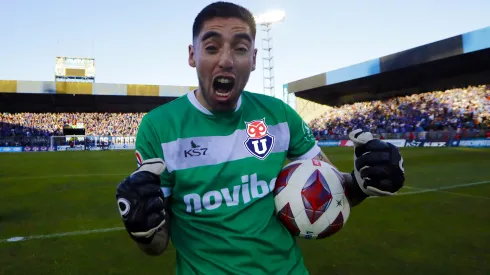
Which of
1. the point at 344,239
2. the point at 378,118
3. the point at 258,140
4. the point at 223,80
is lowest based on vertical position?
the point at 344,239

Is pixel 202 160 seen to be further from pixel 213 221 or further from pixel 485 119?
pixel 485 119

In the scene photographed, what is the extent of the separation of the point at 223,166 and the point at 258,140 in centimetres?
27

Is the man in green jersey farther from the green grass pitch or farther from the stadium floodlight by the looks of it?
the stadium floodlight

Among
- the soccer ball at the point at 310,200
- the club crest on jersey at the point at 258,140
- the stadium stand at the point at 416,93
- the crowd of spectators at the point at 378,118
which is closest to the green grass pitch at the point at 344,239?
the soccer ball at the point at 310,200

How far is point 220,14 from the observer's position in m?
1.81

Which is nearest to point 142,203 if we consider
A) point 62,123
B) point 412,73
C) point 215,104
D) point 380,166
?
point 215,104

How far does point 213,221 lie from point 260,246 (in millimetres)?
260

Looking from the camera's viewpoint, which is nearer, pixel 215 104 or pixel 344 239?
pixel 215 104

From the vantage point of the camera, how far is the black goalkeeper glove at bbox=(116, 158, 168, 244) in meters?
1.42

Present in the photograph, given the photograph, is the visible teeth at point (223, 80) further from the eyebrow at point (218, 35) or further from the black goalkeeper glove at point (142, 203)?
the black goalkeeper glove at point (142, 203)

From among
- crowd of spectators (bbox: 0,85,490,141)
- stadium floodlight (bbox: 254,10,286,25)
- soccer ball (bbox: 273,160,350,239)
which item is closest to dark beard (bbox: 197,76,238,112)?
soccer ball (bbox: 273,160,350,239)

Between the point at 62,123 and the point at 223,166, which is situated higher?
the point at 62,123

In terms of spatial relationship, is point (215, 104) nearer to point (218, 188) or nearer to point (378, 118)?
point (218, 188)

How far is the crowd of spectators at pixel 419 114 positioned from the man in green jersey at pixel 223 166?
24961 millimetres
